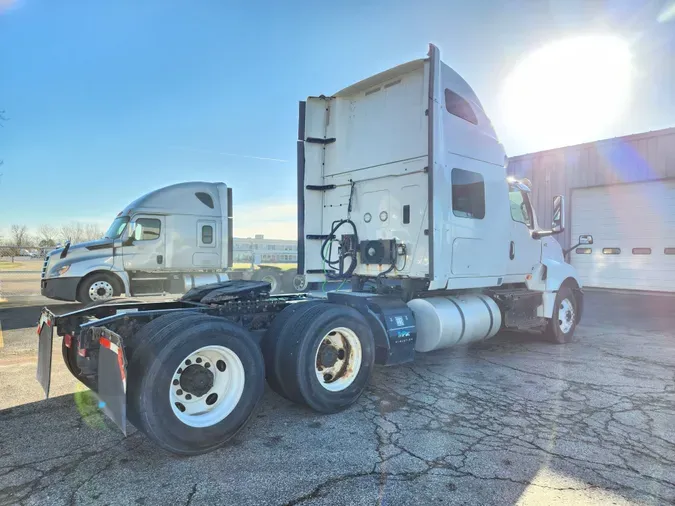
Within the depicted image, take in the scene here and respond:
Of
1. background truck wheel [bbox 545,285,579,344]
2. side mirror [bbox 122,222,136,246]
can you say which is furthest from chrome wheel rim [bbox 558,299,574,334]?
side mirror [bbox 122,222,136,246]

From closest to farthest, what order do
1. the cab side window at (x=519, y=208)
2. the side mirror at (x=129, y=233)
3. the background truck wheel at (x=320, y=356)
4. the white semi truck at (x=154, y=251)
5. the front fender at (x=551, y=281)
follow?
the background truck wheel at (x=320, y=356) → the cab side window at (x=519, y=208) → the front fender at (x=551, y=281) → the white semi truck at (x=154, y=251) → the side mirror at (x=129, y=233)

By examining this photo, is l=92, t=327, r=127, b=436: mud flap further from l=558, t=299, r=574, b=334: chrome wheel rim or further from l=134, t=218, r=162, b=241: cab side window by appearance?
l=134, t=218, r=162, b=241: cab side window

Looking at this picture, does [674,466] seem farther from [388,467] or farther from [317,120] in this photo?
[317,120]

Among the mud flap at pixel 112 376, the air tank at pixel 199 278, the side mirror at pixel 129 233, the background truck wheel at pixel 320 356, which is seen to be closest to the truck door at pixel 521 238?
the background truck wheel at pixel 320 356

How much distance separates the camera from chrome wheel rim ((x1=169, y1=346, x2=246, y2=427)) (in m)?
3.42

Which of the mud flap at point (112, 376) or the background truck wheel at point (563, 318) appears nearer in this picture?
the mud flap at point (112, 376)

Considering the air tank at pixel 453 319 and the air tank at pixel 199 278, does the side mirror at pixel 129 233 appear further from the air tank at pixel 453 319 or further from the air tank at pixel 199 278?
the air tank at pixel 453 319

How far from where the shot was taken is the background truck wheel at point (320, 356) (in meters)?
4.05

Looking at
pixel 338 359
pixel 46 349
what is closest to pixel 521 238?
pixel 338 359

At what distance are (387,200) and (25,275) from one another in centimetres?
Result: 2802

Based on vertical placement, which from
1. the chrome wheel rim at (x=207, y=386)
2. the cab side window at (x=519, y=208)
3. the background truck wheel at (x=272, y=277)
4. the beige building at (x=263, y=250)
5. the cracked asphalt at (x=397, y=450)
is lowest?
the cracked asphalt at (x=397, y=450)

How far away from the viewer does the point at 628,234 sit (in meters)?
14.1

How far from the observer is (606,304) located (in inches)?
516

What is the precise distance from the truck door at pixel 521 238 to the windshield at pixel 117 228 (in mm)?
9347
